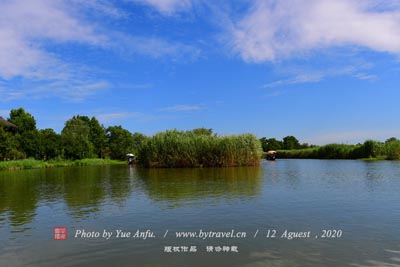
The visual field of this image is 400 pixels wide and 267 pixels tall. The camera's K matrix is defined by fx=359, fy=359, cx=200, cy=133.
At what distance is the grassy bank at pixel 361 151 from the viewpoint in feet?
174

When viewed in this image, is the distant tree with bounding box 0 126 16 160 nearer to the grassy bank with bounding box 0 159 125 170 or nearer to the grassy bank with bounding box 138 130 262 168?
the grassy bank with bounding box 0 159 125 170

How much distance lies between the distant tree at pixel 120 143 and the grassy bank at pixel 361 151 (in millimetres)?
42315

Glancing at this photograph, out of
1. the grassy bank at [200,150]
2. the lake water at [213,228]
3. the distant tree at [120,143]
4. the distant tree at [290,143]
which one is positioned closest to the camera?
the lake water at [213,228]

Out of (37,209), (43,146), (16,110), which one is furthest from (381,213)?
(16,110)

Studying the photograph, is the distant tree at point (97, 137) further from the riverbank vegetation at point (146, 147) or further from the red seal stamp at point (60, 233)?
the red seal stamp at point (60, 233)

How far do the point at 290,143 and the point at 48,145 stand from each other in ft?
238

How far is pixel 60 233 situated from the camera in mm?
9961

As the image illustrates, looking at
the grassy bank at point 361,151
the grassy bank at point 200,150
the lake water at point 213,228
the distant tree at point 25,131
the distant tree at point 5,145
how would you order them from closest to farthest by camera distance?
the lake water at point 213,228 → the grassy bank at point 200,150 → the grassy bank at point 361,151 → the distant tree at point 5,145 → the distant tree at point 25,131

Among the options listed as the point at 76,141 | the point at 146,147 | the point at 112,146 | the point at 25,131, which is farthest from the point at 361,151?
the point at 25,131

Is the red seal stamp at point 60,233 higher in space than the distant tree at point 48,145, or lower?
lower

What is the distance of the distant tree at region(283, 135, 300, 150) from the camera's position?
111262mm

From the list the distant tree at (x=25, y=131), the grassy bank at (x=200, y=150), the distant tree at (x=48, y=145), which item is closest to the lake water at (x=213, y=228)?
the grassy bank at (x=200, y=150)

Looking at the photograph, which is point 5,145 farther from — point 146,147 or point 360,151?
point 360,151

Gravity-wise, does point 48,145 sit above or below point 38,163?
above
